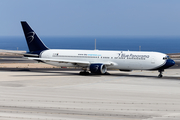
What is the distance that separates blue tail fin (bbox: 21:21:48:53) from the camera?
59.4 meters

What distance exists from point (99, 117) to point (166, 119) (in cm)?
464

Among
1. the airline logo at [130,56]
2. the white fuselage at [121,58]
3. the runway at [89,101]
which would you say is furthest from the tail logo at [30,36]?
the runway at [89,101]

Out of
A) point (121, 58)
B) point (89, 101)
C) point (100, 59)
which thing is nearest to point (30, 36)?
point (100, 59)

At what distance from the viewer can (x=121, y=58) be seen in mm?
51656

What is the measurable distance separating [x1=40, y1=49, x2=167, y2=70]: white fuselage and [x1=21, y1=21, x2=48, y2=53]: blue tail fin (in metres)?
4.12

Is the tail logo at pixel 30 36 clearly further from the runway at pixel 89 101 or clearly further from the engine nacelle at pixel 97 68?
the runway at pixel 89 101

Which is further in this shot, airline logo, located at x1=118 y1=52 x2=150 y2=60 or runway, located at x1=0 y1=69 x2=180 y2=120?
airline logo, located at x1=118 y1=52 x2=150 y2=60

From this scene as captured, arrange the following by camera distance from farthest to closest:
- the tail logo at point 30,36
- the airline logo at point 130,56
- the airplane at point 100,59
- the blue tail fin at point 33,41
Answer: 1. the tail logo at point 30,36
2. the blue tail fin at point 33,41
3. the airline logo at point 130,56
4. the airplane at point 100,59

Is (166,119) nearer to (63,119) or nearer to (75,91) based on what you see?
(63,119)

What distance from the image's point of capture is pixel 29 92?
3484cm

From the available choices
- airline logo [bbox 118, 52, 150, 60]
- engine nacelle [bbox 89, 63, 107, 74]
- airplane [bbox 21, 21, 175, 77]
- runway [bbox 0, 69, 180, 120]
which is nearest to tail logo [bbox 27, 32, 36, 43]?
airplane [bbox 21, 21, 175, 77]

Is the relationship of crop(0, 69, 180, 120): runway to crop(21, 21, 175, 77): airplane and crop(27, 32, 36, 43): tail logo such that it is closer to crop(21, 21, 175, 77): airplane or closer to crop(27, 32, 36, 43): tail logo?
crop(21, 21, 175, 77): airplane

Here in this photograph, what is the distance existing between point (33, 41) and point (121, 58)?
17.4m

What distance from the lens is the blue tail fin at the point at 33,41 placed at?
59.4m
